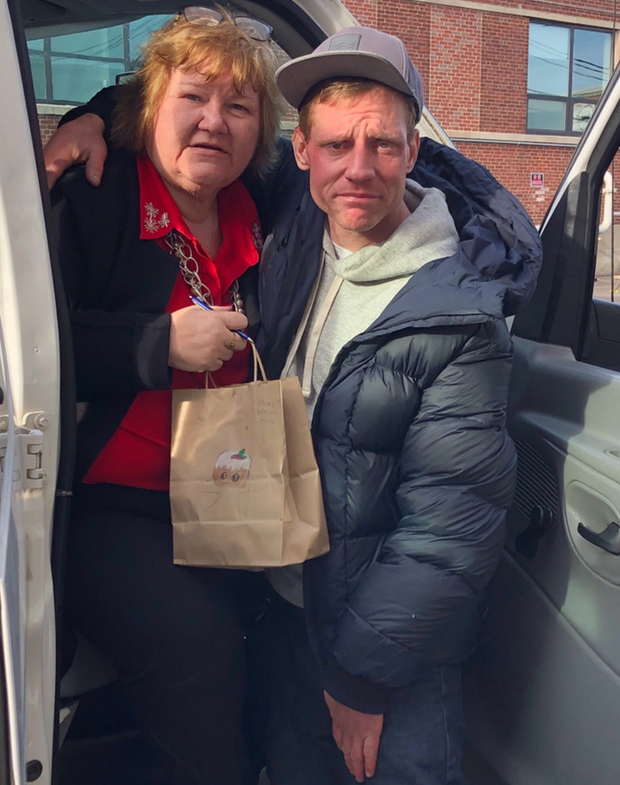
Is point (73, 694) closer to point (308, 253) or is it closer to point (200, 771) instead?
point (200, 771)

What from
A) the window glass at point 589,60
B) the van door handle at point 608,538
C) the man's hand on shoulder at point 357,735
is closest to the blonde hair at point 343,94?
the van door handle at point 608,538

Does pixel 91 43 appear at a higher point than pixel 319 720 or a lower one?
higher

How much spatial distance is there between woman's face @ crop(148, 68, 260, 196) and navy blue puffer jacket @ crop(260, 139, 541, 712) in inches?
20.5

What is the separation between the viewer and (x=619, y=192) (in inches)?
70.6

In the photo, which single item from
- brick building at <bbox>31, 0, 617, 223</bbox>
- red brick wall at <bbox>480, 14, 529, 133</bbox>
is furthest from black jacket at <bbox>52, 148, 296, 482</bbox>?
red brick wall at <bbox>480, 14, 529, 133</bbox>

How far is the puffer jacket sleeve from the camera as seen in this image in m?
1.43

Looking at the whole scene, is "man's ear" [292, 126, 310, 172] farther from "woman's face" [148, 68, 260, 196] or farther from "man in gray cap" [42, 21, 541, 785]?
"woman's face" [148, 68, 260, 196]

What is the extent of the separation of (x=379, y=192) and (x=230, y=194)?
438 mm

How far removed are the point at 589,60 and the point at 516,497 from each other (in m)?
13.9

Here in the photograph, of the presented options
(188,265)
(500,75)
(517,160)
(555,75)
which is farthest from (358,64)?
(500,75)

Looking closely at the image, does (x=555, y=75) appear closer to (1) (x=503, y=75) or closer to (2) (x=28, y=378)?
(1) (x=503, y=75)

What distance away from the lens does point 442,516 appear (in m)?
1.42

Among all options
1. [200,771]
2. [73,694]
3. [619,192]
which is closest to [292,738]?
[200,771]

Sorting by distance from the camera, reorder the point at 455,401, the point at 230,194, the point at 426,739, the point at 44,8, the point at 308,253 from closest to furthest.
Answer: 1. the point at 455,401
2. the point at 426,739
3. the point at 308,253
4. the point at 230,194
5. the point at 44,8
